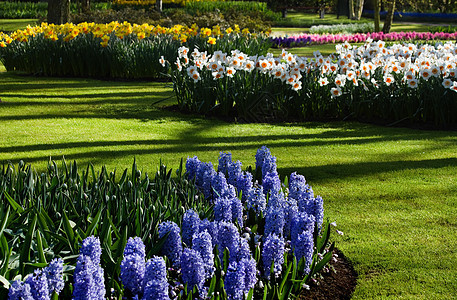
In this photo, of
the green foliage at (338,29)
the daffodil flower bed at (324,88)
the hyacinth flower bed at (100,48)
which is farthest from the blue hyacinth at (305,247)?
the green foliage at (338,29)

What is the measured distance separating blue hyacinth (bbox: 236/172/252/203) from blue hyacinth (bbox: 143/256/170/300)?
1486mm

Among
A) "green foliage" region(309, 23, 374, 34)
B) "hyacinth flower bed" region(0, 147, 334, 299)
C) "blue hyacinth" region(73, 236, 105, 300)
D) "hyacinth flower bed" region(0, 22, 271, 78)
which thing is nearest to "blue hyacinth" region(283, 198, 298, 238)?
"hyacinth flower bed" region(0, 147, 334, 299)

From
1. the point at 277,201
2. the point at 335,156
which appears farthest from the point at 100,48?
the point at 277,201

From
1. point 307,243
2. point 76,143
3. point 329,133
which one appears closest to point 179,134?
point 76,143

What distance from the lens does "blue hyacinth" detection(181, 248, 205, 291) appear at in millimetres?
2234

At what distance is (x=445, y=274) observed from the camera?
124 inches

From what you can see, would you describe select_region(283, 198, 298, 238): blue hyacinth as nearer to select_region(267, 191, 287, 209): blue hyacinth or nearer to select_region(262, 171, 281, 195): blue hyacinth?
select_region(267, 191, 287, 209): blue hyacinth

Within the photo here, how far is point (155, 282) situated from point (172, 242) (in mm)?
574

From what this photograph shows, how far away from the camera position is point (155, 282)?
78.5 inches

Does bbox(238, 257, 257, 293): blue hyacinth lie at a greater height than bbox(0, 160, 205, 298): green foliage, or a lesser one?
lesser

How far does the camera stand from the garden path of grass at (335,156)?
3.34 m

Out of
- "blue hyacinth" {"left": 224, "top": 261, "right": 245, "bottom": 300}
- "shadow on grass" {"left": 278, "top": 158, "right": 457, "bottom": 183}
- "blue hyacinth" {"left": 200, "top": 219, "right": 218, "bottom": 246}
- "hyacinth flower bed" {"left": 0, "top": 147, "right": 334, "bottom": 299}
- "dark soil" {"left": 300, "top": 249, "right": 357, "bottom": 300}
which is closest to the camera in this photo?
"hyacinth flower bed" {"left": 0, "top": 147, "right": 334, "bottom": 299}

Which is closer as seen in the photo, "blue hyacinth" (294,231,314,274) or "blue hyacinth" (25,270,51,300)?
"blue hyacinth" (25,270,51,300)

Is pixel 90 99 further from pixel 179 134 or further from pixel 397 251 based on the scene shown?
pixel 397 251
